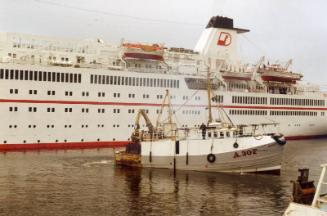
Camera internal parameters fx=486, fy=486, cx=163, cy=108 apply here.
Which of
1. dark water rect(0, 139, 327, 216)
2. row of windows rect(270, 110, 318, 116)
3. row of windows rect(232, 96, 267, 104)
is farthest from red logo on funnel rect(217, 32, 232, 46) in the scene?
dark water rect(0, 139, 327, 216)

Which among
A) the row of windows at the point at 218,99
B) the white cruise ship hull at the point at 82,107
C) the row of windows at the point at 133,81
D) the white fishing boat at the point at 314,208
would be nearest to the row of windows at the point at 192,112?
the white cruise ship hull at the point at 82,107

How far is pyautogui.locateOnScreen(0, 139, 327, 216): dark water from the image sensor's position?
83.6ft

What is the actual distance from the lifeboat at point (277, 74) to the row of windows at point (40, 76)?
29728mm

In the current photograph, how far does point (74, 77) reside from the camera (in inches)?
2077

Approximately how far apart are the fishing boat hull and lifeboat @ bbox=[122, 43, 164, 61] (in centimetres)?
2149

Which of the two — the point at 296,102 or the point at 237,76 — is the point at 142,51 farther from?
the point at 296,102

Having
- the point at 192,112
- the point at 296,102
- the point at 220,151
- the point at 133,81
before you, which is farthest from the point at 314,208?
the point at 296,102

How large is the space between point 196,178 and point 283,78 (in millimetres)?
41724

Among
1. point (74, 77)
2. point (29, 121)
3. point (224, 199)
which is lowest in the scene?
point (224, 199)

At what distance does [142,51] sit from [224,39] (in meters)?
16.8

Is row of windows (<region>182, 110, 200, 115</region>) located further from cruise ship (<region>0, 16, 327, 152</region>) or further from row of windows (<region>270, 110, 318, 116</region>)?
row of windows (<region>270, 110, 318, 116</region>)

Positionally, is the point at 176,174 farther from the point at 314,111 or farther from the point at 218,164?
the point at 314,111

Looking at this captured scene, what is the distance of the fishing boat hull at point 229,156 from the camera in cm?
3650

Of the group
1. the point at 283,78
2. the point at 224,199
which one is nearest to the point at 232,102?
the point at 283,78
